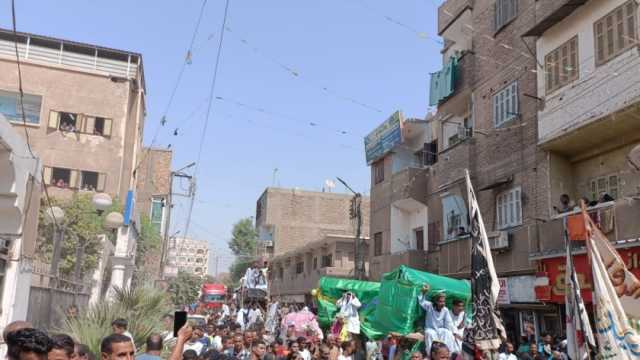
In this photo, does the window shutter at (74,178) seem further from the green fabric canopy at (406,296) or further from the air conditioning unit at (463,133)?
the green fabric canopy at (406,296)

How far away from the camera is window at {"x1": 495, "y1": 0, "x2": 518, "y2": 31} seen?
61.6 feet

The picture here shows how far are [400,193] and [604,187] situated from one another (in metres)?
11.1

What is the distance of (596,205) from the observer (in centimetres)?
1427

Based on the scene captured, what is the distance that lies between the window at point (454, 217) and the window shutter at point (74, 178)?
67.5ft

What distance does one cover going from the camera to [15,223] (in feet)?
35.1

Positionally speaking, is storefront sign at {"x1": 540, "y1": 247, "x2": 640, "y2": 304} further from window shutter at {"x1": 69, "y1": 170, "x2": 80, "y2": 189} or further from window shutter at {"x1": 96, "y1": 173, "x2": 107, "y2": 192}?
window shutter at {"x1": 69, "y1": 170, "x2": 80, "y2": 189}

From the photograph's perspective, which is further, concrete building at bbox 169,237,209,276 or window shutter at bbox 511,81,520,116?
concrete building at bbox 169,237,209,276

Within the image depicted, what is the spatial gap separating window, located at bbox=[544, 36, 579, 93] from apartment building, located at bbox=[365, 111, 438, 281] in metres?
9.14

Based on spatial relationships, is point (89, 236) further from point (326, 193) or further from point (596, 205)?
point (326, 193)

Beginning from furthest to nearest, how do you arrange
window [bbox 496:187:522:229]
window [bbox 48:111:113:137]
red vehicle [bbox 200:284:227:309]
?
red vehicle [bbox 200:284:227:309]
window [bbox 48:111:113:137]
window [bbox 496:187:522:229]

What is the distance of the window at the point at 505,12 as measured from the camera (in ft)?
61.6

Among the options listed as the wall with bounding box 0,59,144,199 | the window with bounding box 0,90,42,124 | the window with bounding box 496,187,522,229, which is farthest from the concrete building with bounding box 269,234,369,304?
the window with bounding box 496,187,522,229

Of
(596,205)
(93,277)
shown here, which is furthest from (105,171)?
(596,205)

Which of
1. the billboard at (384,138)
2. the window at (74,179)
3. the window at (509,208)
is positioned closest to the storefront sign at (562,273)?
the window at (509,208)
